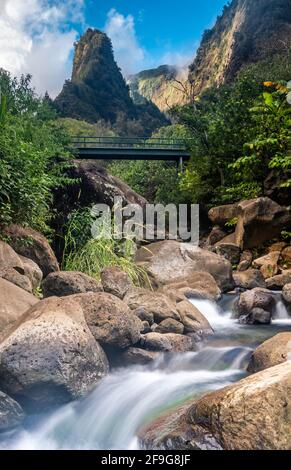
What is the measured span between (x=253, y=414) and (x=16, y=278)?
405 cm

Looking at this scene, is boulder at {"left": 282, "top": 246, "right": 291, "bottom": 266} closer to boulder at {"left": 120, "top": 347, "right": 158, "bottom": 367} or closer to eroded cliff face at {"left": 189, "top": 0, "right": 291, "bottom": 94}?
boulder at {"left": 120, "top": 347, "right": 158, "bottom": 367}

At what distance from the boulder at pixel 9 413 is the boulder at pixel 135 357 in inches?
63.4

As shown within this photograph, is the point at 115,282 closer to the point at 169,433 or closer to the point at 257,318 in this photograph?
the point at 257,318

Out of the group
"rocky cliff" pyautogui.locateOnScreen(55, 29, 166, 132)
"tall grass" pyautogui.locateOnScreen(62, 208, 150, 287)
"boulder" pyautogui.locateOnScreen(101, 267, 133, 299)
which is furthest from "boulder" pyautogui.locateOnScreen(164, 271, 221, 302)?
"rocky cliff" pyautogui.locateOnScreen(55, 29, 166, 132)

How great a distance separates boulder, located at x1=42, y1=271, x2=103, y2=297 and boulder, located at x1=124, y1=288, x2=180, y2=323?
61cm

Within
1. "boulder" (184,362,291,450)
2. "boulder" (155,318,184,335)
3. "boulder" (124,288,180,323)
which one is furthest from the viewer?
"boulder" (124,288,180,323)

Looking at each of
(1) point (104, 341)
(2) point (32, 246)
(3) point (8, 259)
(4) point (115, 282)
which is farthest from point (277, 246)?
(1) point (104, 341)

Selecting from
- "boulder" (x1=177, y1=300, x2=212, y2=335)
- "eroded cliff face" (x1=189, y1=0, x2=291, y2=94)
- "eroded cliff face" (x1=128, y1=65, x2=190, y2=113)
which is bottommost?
"boulder" (x1=177, y1=300, x2=212, y2=335)

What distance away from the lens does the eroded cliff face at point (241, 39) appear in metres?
51.3

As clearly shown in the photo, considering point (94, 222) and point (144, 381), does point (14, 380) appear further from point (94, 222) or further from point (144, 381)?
point (94, 222)

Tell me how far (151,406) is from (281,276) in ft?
25.8

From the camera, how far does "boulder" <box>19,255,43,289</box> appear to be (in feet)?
22.7

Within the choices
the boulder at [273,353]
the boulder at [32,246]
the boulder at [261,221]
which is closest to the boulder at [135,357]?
the boulder at [273,353]

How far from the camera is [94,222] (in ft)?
31.5
